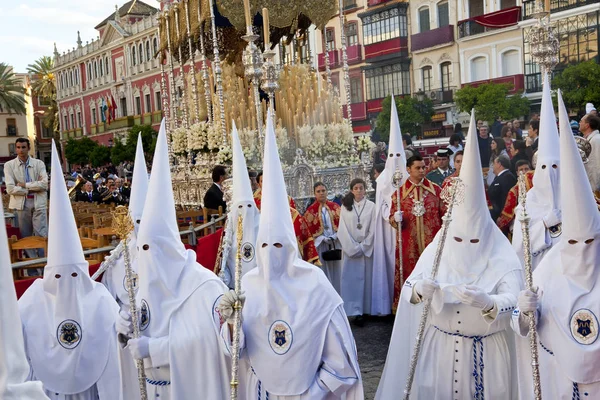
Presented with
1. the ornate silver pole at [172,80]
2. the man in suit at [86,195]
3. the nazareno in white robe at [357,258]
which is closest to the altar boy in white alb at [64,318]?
the nazareno in white robe at [357,258]

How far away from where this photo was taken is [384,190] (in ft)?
29.5

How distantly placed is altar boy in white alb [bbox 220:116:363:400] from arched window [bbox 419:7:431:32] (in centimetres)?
3045

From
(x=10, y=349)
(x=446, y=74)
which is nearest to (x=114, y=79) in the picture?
(x=446, y=74)

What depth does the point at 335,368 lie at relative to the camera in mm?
3938

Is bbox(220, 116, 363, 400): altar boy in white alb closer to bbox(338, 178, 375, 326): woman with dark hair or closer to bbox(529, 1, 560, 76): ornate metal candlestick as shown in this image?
bbox(338, 178, 375, 326): woman with dark hair

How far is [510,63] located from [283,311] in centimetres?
2785

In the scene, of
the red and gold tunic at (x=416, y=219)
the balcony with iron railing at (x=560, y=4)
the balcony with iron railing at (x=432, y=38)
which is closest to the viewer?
the red and gold tunic at (x=416, y=219)

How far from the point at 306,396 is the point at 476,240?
1.50 m

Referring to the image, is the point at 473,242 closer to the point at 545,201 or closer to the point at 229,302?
the point at 229,302

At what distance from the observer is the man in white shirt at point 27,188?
10117 millimetres

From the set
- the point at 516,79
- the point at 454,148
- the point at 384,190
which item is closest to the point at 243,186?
the point at 384,190

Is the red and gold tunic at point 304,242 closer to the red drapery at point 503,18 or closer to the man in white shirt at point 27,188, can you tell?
the man in white shirt at point 27,188

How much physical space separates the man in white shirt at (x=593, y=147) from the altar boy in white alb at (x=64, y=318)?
531 cm

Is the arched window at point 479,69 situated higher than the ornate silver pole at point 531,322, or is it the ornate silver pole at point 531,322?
the arched window at point 479,69
